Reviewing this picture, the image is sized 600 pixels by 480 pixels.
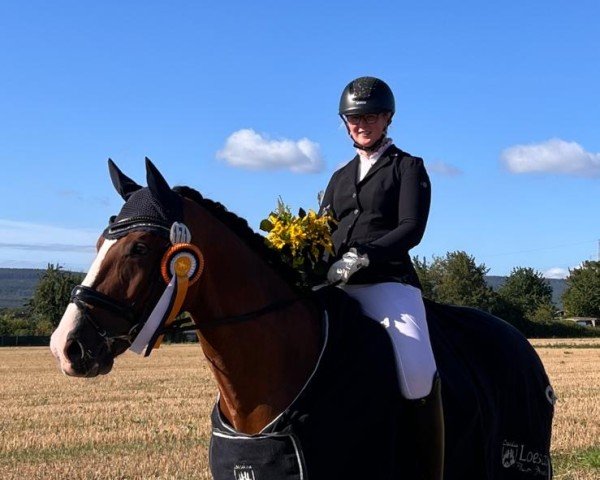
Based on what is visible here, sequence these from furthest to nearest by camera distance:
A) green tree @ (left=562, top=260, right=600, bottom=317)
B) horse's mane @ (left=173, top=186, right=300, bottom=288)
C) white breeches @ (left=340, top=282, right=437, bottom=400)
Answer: green tree @ (left=562, top=260, right=600, bottom=317) < white breeches @ (left=340, top=282, right=437, bottom=400) < horse's mane @ (left=173, top=186, right=300, bottom=288)

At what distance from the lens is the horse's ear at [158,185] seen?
12.1 feet

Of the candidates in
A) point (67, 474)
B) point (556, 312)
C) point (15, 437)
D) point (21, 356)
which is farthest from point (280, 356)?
point (556, 312)

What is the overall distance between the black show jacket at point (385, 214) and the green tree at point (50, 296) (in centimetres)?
5970

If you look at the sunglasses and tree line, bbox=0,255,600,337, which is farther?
tree line, bbox=0,255,600,337

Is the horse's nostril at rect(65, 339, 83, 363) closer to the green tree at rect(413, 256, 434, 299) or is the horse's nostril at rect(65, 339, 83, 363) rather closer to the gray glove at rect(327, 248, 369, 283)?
the gray glove at rect(327, 248, 369, 283)

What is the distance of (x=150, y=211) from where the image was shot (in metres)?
3.73

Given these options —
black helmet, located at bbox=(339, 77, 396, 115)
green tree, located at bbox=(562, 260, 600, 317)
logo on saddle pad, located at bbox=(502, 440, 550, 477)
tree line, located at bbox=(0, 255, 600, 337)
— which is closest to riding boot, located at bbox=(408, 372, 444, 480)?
logo on saddle pad, located at bbox=(502, 440, 550, 477)

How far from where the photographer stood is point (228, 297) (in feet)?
12.9

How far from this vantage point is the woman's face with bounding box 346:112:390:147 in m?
4.79

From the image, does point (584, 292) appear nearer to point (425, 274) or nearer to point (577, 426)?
point (425, 274)

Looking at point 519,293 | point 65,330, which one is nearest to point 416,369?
point 65,330

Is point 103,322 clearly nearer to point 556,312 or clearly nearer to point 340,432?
point 340,432

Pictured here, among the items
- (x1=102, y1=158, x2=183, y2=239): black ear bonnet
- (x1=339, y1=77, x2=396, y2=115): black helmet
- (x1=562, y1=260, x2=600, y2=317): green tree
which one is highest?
(x1=562, y1=260, x2=600, y2=317): green tree

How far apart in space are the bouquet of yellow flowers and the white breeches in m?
0.20
